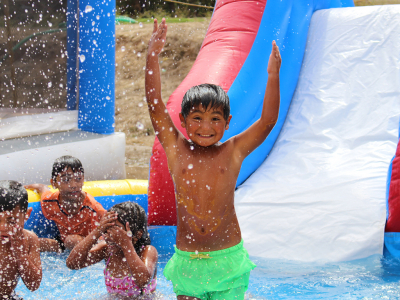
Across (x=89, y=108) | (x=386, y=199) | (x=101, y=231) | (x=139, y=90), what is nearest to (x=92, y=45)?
(x=89, y=108)

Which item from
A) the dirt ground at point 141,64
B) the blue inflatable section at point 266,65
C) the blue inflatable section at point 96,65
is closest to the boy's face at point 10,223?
the blue inflatable section at point 266,65

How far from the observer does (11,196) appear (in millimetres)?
1649

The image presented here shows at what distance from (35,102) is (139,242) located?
6.77 ft

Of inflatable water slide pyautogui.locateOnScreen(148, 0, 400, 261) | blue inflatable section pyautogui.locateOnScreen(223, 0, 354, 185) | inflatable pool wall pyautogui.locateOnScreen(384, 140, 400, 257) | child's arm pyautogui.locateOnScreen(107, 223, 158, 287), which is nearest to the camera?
child's arm pyautogui.locateOnScreen(107, 223, 158, 287)

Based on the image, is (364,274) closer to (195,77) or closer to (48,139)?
(195,77)

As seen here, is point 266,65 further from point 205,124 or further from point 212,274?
point 212,274

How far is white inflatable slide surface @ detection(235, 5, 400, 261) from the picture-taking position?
2.40m

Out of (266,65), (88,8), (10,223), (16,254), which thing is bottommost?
(16,254)

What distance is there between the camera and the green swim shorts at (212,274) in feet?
4.74

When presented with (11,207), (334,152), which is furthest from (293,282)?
(11,207)

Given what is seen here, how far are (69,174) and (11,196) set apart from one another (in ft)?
2.82

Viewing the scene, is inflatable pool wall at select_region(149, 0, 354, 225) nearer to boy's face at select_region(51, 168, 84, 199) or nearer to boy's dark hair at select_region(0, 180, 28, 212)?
boy's face at select_region(51, 168, 84, 199)

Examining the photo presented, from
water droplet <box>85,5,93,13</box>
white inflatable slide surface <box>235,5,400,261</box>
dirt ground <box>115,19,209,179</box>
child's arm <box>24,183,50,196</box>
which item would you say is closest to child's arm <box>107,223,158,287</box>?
white inflatable slide surface <box>235,5,400,261</box>

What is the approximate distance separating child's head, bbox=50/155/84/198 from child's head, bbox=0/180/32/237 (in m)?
0.78
